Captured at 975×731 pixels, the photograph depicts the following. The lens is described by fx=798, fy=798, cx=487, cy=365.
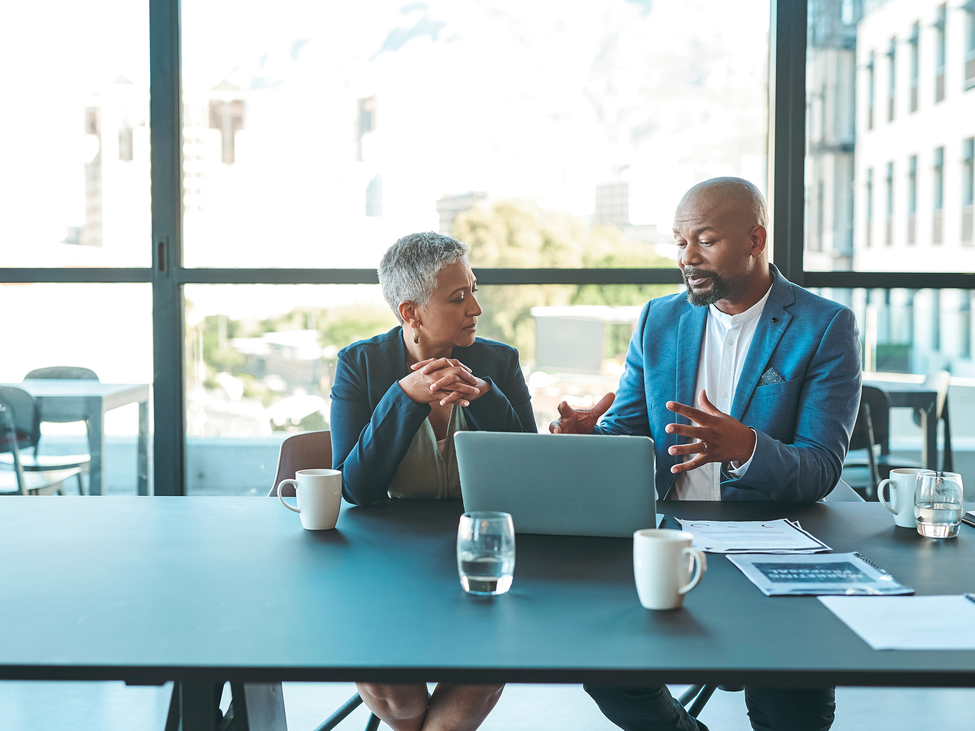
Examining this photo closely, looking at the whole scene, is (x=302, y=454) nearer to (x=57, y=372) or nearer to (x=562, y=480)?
(x=562, y=480)

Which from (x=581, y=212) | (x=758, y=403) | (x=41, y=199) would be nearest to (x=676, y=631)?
(x=758, y=403)

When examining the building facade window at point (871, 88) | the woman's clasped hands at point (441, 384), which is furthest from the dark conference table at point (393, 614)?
the building facade window at point (871, 88)

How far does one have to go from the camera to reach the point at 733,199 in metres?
2.18

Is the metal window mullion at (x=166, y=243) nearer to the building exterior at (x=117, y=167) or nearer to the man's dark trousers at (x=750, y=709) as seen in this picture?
the building exterior at (x=117, y=167)

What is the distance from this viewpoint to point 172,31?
3.21 meters

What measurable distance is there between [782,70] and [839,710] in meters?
2.37

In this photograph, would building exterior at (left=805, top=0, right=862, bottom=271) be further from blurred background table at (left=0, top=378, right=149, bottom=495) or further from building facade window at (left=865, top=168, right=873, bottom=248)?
blurred background table at (left=0, top=378, right=149, bottom=495)

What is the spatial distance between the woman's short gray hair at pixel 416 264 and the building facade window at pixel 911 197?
2.16 meters

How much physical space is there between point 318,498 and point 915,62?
3113 mm

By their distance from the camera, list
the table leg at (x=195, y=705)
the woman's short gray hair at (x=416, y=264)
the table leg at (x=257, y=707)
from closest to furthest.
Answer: the table leg at (x=195, y=705), the table leg at (x=257, y=707), the woman's short gray hair at (x=416, y=264)

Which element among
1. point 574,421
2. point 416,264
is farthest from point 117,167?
point 574,421

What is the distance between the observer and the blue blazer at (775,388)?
178cm

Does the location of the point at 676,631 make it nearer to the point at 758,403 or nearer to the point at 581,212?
the point at 758,403

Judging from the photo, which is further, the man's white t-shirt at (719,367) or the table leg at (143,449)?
the table leg at (143,449)
